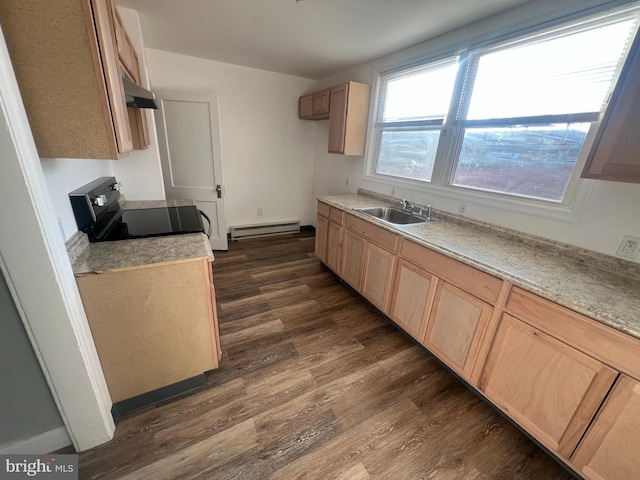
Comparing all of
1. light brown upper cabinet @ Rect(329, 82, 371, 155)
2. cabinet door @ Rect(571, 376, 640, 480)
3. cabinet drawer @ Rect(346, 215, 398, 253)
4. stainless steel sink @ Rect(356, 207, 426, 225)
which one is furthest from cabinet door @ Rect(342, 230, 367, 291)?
cabinet door @ Rect(571, 376, 640, 480)

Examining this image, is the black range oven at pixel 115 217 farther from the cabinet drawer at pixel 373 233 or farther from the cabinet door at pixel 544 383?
the cabinet door at pixel 544 383

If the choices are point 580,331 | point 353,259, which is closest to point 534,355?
point 580,331

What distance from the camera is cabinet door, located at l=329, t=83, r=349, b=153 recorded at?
297 centimetres

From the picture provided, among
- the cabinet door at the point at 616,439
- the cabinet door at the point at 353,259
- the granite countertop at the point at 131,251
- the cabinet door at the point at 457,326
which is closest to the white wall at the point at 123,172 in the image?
the granite countertop at the point at 131,251

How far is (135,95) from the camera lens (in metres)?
1.59

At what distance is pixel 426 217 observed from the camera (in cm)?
243

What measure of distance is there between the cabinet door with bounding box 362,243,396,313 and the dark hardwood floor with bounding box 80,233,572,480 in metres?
0.29

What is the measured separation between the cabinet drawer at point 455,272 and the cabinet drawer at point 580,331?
0.11 m

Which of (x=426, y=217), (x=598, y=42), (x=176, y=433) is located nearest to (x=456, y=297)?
(x=426, y=217)

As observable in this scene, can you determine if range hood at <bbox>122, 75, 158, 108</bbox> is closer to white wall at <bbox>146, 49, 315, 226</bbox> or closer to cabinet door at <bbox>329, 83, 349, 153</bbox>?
white wall at <bbox>146, 49, 315, 226</bbox>

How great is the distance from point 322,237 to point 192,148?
1.95 meters

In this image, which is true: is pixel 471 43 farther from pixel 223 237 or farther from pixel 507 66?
pixel 223 237

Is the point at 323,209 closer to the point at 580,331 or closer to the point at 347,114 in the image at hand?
the point at 347,114

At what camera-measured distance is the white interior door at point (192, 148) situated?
3.01 meters
